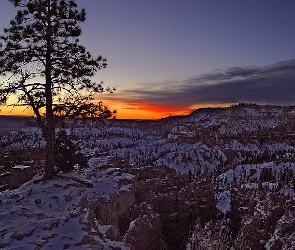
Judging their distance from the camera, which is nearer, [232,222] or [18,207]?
[18,207]

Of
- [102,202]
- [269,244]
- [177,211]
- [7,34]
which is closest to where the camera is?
[102,202]

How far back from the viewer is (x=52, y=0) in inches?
755

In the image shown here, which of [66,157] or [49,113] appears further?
[66,157]

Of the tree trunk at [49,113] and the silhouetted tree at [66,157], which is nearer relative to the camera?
the tree trunk at [49,113]

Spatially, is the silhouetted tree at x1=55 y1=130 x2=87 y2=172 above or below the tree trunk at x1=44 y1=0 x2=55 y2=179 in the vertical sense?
→ below

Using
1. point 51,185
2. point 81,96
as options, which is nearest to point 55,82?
point 81,96

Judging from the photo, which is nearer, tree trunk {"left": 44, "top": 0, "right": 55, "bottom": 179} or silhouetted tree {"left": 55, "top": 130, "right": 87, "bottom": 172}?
tree trunk {"left": 44, "top": 0, "right": 55, "bottom": 179}

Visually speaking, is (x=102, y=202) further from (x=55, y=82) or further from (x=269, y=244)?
(x=269, y=244)

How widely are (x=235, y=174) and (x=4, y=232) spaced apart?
173 metres

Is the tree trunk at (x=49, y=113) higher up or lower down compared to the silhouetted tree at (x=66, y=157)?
higher up

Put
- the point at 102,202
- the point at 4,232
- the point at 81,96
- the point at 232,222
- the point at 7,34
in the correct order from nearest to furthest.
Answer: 1. the point at 4,232
2. the point at 102,202
3. the point at 7,34
4. the point at 81,96
5. the point at 232,222

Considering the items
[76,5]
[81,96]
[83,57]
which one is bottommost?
[81,96]

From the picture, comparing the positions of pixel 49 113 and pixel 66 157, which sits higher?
pixel 49 113

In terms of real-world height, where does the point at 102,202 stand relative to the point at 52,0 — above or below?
below
